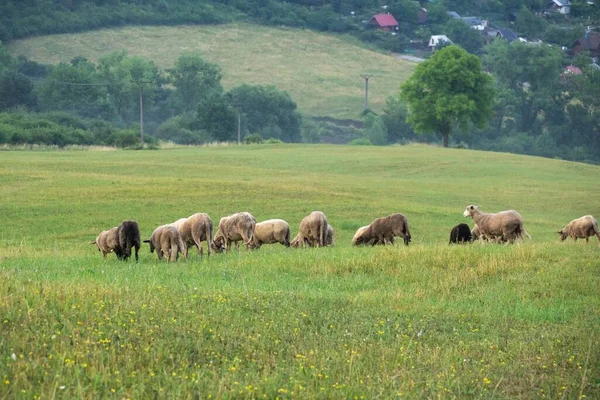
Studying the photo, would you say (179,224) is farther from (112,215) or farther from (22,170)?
(22,170)

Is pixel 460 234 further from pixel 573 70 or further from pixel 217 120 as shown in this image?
pixel 573 70

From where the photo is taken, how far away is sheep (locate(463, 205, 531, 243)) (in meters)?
28.4

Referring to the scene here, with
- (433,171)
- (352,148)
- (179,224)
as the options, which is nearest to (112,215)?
(179,224)

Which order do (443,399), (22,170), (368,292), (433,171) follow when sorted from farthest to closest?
(433,171) → (22,170) → (368,292) → (443,399)

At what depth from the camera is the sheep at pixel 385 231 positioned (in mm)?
29203

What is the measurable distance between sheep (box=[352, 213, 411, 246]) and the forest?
190 feet

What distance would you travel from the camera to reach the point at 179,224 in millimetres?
25734

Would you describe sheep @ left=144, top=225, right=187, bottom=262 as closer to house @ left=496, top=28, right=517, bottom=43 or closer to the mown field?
the mown field

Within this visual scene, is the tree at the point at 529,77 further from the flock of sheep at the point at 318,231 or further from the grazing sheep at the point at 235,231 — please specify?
the grazing sheep at the point at 235,231

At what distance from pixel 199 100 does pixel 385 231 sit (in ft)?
349

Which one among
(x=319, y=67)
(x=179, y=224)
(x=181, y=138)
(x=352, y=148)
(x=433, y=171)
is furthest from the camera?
(x=319, y=67)

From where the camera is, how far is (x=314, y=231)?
1134 inches

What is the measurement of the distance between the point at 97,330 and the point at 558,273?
10.3 meters

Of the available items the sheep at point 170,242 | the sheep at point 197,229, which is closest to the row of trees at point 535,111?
the sheep at point 197,229
